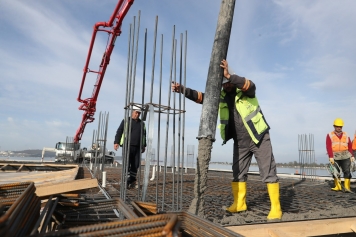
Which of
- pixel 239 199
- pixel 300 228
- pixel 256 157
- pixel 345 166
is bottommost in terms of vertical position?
pixel 300 228

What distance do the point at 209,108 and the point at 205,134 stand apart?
27 cm

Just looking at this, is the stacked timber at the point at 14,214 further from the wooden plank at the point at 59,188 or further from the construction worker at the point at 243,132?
the construction worker at the point at 243,132

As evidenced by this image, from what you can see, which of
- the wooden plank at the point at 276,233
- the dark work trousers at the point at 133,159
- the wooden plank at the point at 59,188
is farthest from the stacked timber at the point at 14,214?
the dark work trousers at the point at 133,159

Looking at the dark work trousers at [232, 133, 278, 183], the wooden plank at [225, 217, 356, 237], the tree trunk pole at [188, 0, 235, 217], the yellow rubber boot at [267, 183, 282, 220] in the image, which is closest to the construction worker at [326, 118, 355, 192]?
the wooden plank at [225, 217, 356, 237]

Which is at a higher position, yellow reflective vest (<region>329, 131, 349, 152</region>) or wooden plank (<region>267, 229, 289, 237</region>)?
yellow reflective vest (<region>329, 131, 349, 152</region>)

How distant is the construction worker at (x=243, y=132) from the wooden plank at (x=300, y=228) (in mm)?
273

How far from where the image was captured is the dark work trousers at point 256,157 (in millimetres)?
3145

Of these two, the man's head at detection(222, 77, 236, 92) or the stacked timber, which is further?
the man's head at detection(222, 77, 236, 92)

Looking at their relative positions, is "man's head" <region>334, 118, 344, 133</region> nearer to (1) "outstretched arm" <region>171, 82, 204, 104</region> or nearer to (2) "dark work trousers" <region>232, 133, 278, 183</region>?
(2) "dark work trousers" <region>232, 133, 278, 183</region>

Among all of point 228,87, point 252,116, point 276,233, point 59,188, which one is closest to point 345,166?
point 252,116

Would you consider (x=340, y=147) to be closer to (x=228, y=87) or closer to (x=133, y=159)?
(x=228, y=87)

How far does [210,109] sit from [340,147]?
4.94 meters

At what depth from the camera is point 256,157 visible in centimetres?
330

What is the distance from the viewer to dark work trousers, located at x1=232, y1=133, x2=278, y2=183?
10.3ft
